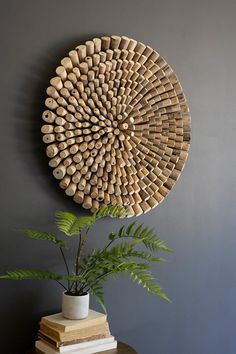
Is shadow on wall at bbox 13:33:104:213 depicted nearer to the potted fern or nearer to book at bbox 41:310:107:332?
the potted fern

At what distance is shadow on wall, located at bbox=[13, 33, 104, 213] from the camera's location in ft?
5.89

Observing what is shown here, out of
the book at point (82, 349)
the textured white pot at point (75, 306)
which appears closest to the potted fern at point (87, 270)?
the textured white pot at point (75, 306)

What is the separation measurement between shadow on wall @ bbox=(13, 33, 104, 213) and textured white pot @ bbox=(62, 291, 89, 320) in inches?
15.0

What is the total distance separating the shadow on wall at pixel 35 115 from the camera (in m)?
1.79

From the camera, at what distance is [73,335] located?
1.65 metres

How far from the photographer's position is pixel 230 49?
2.44m

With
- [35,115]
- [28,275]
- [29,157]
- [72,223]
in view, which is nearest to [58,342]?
[28,275]

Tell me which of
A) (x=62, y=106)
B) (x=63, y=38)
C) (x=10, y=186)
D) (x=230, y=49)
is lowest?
(x=10, y=186)

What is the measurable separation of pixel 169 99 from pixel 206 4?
54 centimetres

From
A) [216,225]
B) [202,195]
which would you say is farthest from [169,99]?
[216,225]

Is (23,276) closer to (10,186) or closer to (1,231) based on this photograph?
(1,231)

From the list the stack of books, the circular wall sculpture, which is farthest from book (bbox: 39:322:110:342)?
the circular wall sculpture

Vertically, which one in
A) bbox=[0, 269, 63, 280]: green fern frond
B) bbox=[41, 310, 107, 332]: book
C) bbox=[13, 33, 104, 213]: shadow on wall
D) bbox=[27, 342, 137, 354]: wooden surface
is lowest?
bbox=[27, 342, 137, 354]: wooden surface

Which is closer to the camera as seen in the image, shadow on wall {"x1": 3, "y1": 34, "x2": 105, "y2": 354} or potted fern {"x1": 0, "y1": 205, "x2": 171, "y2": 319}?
potted fern {"x1": 0, "y1": 205, "x2": 171, "y2": 319}
